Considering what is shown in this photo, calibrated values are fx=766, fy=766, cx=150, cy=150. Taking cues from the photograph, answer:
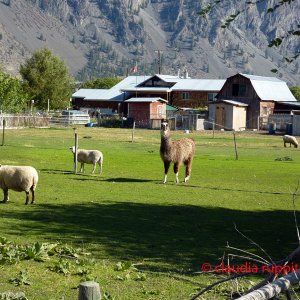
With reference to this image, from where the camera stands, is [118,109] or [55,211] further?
[118,109]

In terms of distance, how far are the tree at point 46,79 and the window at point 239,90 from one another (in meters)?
25.7

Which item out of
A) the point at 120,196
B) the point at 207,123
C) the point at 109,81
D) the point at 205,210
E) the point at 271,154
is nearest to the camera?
the point at 205,210

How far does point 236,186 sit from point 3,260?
1606cm

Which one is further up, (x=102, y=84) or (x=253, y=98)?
(x=102, y=84)

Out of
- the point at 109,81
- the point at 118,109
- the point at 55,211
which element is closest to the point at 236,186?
the point at 55,211

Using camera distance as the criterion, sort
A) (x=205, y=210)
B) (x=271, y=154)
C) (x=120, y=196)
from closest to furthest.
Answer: (x=205, y=210) < (x=120, y=196) < (x=271, y=154)

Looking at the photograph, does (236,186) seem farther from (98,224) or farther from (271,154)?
(271,154)

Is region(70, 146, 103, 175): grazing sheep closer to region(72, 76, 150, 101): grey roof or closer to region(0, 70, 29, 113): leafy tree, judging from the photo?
region(0, 70, 29, 113): leafy tree

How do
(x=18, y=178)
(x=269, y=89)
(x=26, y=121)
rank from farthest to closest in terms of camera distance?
(x=269, y=89) < (x=26, y=121) < (x=18, y=178)

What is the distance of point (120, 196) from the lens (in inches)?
891

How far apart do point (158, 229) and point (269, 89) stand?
8248cm

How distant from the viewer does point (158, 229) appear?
1656 cm

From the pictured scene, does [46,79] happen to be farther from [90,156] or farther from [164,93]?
[90,156]

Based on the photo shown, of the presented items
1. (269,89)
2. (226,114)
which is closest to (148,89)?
(269,89)
